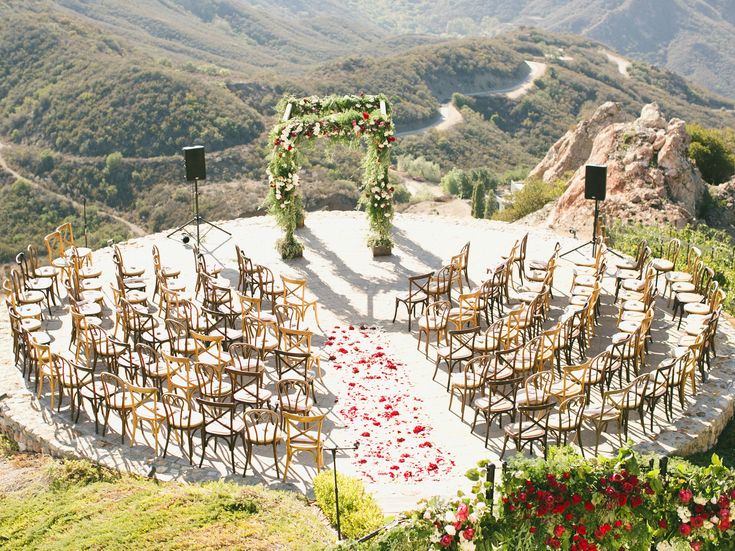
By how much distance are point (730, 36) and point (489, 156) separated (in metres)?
124

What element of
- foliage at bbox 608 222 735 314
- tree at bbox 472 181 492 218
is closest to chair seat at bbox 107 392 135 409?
foliage at bbox 608 222 735 314

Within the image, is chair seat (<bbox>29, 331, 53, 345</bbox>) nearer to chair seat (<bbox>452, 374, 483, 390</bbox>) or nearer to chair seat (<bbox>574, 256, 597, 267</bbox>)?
chair seat (<bbox>452, 374, 483, 390</bbox>)

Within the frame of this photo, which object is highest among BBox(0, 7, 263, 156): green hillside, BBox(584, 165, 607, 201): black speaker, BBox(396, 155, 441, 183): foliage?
BBox(584, 165, 607, 201): black speaker

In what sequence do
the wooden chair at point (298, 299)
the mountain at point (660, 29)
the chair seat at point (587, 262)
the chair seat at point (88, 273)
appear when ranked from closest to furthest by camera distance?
1. the wooden chair at point (298, 299)
2. the chair seat at point (88, 273)
3. the chair seat at point (587, 262)
4. the mountain at point (660, 29)

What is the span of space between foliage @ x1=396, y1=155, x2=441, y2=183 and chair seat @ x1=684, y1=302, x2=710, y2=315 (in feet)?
128

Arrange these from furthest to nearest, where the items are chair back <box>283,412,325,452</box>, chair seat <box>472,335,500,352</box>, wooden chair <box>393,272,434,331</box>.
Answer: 1. wooden chair <box>393,272,434,331</box>
2. chair seat <box>472,335,500,352</box>
3. chair back <box>283,412,325,452</box>

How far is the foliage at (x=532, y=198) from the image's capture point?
31062 mm

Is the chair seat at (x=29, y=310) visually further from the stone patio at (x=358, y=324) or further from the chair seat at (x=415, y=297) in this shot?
the chair seat at (x=415, y=297)

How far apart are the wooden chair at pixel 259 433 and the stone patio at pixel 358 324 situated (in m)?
0.25

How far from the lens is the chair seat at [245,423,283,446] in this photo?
9.47 metres

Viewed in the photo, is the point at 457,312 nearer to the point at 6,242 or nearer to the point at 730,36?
the point at 6,242

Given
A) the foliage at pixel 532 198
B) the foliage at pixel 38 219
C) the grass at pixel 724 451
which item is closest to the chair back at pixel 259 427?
the grass at pixel 724 451

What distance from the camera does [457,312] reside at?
13.2 meters

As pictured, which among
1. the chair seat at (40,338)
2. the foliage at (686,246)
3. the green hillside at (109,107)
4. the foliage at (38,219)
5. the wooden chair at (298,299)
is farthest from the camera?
the green hillside at (109,107)
